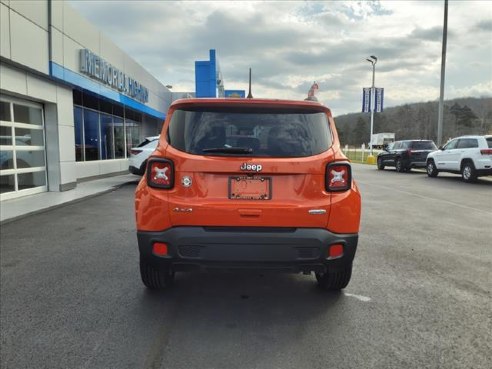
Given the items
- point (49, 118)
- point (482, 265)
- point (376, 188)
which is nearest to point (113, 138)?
point (49, 118)

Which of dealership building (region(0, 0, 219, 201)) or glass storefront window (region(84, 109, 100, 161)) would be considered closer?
dealership building (region(0, 0, 219, 201))

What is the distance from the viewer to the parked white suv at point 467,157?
14914 mm

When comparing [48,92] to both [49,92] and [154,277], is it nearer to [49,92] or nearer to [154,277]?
[49,92]

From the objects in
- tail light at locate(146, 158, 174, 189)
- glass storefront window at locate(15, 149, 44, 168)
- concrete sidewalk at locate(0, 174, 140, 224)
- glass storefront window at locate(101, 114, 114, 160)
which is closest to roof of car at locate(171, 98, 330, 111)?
tail light at locate(146, 158, 174, 189)

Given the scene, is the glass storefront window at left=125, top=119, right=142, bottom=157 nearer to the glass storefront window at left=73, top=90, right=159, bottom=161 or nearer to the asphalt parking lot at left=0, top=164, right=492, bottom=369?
the glass storefront window at left=73, top=90, right=159, bottom=161

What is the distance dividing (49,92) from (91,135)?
560cm

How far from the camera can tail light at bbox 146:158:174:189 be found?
11.0 feet

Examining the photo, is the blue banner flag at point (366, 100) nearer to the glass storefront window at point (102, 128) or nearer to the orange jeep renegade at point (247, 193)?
the glass storefront window at point (102, 128)

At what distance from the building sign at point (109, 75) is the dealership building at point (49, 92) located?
37 mm

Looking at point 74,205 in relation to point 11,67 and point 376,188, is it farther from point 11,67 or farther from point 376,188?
point 376,188

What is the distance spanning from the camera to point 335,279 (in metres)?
4.04

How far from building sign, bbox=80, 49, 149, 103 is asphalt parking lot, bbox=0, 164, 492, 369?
8.83 metres

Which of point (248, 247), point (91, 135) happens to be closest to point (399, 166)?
point (91, 135)

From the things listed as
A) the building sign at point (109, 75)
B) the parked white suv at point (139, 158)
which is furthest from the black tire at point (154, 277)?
the building sign at point (109, 75)
